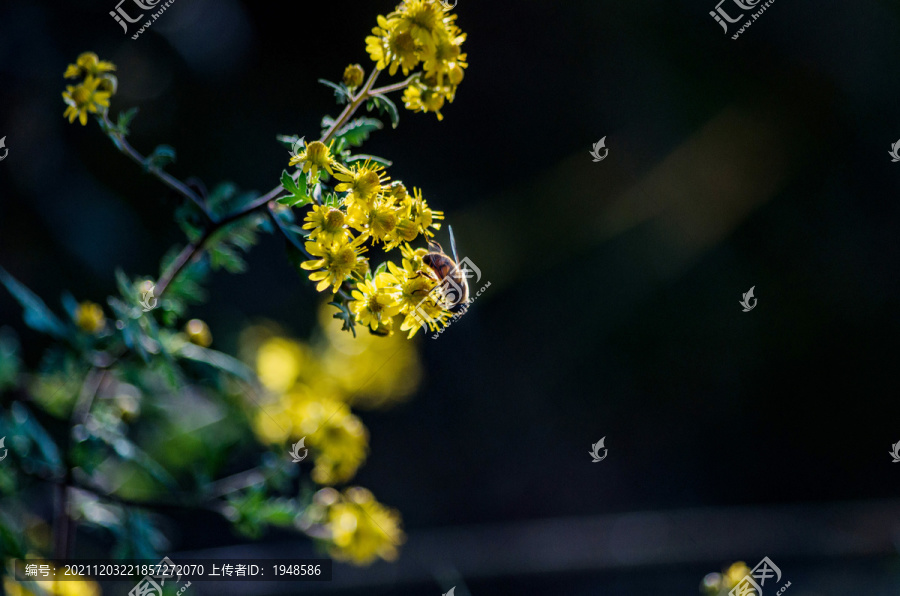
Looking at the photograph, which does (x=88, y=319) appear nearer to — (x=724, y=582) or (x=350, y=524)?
(x=350, y=524)

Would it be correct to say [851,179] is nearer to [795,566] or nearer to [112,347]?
[795,566]

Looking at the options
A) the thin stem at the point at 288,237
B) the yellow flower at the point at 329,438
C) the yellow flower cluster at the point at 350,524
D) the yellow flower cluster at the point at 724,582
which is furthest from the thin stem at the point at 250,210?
the yellow flower cluster at the point at 724,582

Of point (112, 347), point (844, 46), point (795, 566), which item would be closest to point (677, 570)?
point (795, 566)

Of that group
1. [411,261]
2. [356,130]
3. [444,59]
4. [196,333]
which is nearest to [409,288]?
[411,261]

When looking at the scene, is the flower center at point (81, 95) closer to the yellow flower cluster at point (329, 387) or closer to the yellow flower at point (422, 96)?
the yellow flower at point (422, 96)

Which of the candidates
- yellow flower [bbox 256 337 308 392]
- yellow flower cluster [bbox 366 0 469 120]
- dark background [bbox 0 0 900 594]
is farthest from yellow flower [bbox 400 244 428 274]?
dark background [bbox 0 0 900 594]

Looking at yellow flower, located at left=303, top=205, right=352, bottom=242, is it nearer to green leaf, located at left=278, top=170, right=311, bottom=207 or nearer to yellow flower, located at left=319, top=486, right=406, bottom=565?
green leaf, located at left=278, top=170, right=311, bottom=207
